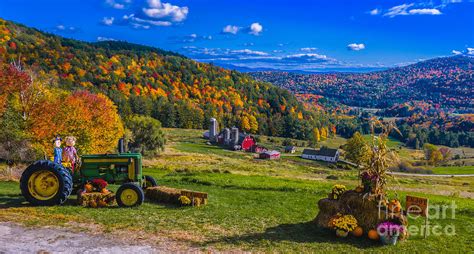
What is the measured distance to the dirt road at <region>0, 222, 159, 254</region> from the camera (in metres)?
11.1

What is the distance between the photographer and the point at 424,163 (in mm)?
133875

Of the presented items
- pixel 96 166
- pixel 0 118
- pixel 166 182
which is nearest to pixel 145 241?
pixel 96 166

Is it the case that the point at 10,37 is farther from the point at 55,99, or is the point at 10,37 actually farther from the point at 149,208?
the point at 149,208

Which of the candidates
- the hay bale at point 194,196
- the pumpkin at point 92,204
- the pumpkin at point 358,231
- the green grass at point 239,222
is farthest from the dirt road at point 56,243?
the pumpkin at point 358,231

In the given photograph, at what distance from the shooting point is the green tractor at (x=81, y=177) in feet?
52.6

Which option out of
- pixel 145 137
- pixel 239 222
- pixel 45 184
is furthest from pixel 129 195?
pixel 145 137

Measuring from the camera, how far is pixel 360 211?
1312cm

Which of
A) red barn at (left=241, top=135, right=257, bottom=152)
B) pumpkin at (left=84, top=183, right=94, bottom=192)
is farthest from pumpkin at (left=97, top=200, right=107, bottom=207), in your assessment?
red barn at (left=241, top=135, right=257, bottom=152)

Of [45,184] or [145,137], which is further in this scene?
[145,137]

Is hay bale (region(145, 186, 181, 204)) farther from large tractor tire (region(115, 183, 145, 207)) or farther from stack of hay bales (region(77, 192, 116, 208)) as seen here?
stack of hay bales (region(77, 192, 116, 208))

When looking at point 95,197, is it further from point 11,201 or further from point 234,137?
point 234,137

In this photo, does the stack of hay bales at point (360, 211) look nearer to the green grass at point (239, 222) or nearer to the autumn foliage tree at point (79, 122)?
the green grass at point (239, 222)

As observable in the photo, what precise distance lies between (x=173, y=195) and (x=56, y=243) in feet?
22.4

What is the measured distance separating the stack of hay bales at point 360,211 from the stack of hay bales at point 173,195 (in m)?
5.82
